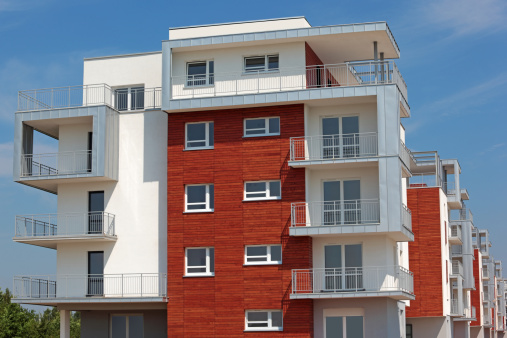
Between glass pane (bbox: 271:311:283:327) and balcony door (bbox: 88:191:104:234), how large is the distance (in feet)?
29.6

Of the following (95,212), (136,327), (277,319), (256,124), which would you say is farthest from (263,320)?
(95,212)

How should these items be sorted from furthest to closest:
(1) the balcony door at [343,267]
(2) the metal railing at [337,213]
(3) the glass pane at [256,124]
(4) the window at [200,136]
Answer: (4) the window at [200,136]
(3) the glass pane at [256,124]
(2) the metal railing at [337,213]
(1) the balcony door at [343,267]

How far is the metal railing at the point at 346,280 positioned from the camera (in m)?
37.4

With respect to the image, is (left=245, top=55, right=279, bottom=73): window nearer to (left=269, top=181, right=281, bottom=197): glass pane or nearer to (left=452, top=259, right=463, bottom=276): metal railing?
(left=269, top=181, right=281, bottom=197): glass pane

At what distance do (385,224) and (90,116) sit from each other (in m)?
14.4

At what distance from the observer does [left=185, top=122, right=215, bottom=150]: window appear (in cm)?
4019

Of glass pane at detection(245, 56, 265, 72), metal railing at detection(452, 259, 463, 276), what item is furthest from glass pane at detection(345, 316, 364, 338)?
metal railing at detection(452, 259, 463, 276)

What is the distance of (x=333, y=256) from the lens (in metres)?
Answer: 38.4

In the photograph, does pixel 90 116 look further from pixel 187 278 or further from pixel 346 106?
pixel 346 106

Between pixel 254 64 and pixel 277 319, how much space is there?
11493 mm

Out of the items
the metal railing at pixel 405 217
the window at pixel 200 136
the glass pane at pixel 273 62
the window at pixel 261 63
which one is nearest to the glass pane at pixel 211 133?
the window at pixel 200 136

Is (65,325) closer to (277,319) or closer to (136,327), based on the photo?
(136,327)

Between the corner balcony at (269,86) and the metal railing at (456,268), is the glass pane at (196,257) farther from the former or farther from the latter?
the metal railing at (456,268)

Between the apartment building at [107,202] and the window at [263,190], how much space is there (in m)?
4.12
